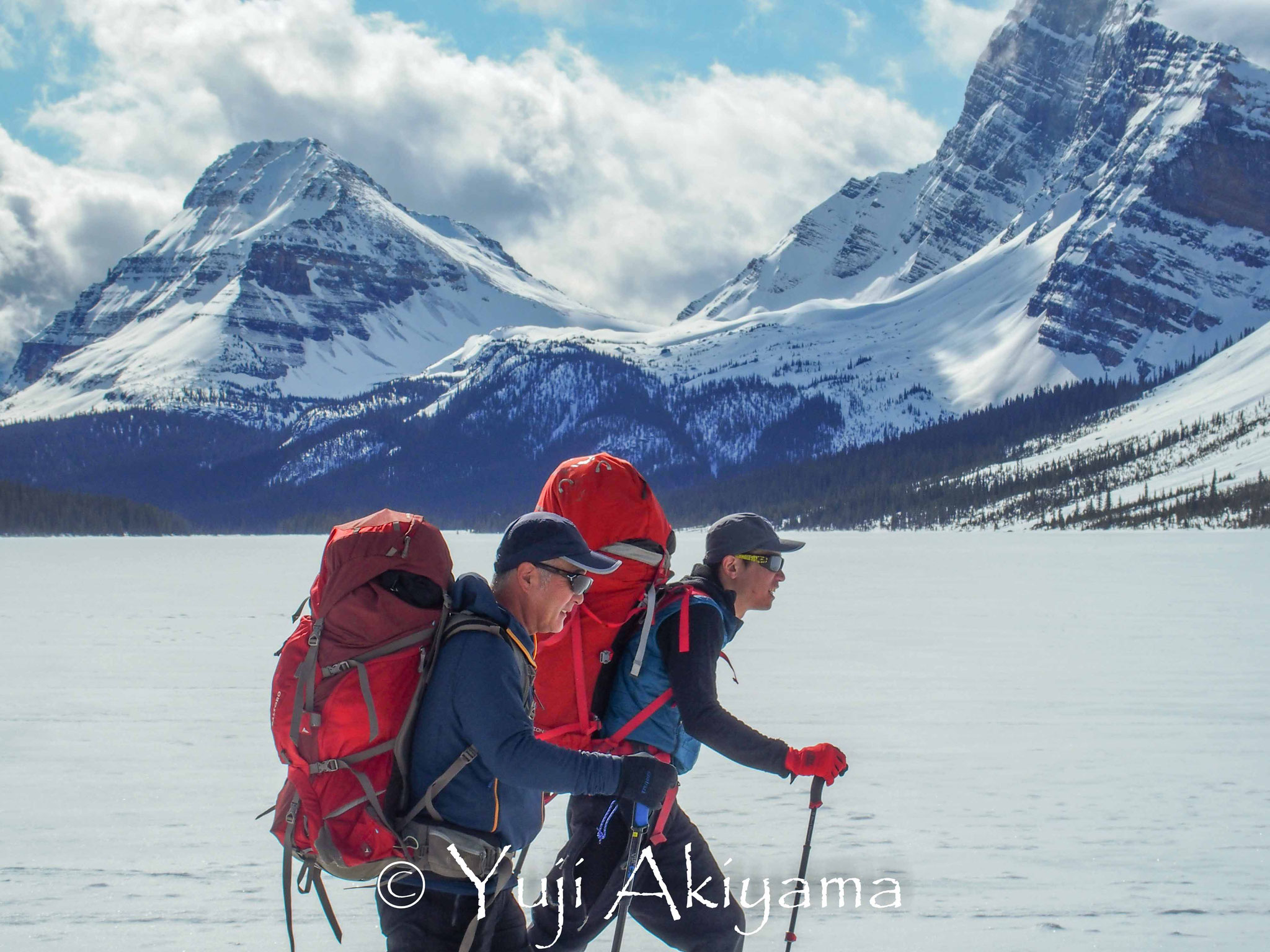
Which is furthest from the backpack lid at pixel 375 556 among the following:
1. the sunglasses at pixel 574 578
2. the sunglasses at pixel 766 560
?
the sunglasses at pixel 766 560

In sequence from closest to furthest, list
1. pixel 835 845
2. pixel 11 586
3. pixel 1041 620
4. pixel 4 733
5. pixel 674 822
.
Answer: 1. pixel 674 822
2. pixel 835 845
3. pixel 4 733
4. pixel 1041 620
5. pixel 11 586

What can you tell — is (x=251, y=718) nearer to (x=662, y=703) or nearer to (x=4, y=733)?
(x=4, y=733)

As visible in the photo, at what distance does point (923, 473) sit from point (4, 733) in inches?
6502

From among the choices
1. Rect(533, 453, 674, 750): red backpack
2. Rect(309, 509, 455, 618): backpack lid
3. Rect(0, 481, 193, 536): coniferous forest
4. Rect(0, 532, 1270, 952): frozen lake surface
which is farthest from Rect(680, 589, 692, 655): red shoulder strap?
Rect(0, 481, 193, 536): coniferous forest

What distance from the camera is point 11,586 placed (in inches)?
1272

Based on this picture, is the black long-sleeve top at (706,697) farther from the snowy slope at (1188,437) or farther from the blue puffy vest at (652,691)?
the snowy slope at (1188,437)

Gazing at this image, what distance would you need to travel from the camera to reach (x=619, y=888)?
14.0 feet

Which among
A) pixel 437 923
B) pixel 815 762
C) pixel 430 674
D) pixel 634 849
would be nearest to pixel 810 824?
pixel 815 762

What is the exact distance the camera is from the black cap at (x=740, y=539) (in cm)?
445

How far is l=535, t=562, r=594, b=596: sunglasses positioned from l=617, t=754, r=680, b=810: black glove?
57cm

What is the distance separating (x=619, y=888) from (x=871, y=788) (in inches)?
201

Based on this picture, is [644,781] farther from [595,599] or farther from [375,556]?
[375,556]

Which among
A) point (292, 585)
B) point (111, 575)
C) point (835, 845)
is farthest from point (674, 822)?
point (111, 575)

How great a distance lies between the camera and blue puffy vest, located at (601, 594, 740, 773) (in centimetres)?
420
